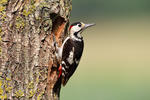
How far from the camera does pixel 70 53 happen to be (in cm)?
493

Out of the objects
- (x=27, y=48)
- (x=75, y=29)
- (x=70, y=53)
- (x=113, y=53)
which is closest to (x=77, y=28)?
(x=75, y=29)

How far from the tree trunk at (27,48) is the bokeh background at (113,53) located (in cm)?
381

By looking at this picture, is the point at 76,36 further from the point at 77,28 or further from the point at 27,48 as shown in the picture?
the point at 27,48

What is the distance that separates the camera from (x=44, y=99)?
4.22m

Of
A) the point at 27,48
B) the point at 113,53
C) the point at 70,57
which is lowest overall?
the point at 113,53

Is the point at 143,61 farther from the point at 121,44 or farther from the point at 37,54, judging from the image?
the point at 37,54

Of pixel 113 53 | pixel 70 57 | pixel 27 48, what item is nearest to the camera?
pixel 27 48

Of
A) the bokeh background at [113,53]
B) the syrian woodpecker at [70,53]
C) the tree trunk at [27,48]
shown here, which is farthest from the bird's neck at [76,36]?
the bokeh background at [113,53]

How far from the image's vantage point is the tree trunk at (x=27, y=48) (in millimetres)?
3902

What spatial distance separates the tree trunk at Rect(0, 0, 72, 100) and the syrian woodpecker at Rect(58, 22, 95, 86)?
27cm

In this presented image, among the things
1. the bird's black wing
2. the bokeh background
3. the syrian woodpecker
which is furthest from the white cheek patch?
the bokeh background

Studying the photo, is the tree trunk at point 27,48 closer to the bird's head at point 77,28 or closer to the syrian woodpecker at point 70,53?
the syrian woodpecker at point 70,53

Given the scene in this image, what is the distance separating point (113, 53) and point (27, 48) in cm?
807

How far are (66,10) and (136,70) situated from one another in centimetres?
644
